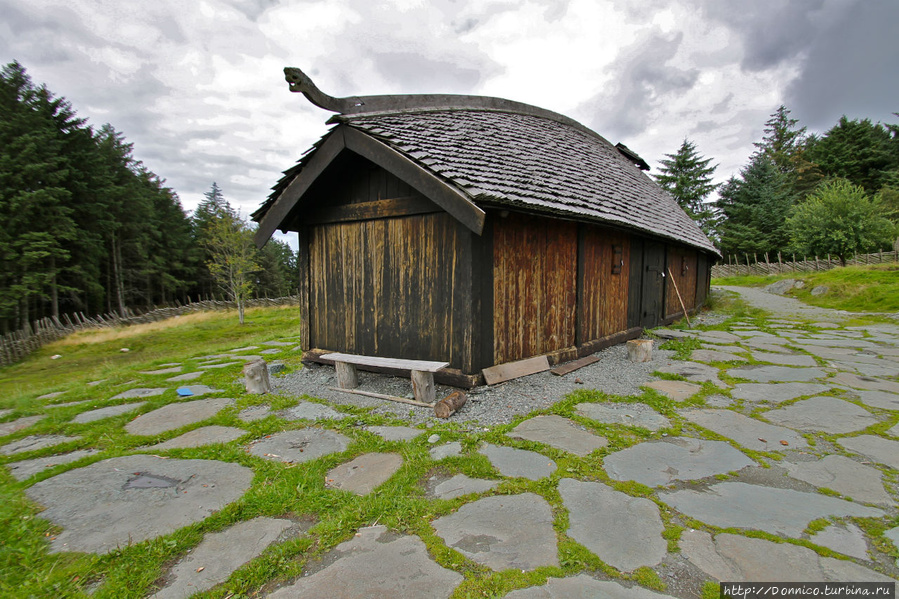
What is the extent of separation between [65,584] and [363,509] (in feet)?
4.53

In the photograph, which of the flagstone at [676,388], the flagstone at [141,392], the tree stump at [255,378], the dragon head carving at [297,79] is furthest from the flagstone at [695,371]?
the flagstone at [141,392]

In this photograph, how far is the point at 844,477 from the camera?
2.45 metres

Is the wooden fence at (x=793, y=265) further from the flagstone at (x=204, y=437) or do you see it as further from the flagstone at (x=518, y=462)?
the flagstone at (x=204, y=437)

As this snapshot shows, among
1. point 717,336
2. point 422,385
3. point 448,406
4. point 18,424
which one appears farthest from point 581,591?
point 717,336

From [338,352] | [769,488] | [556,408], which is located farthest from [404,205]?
[769,488]

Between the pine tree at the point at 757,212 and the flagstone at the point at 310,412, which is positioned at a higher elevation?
the pine tree at the point at 757,212

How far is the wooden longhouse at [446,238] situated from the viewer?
433 cm

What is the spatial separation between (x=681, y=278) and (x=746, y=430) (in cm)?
873

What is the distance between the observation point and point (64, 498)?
2.43m

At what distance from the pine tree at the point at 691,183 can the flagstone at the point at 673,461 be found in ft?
116

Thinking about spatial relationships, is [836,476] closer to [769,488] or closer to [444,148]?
[769,488]

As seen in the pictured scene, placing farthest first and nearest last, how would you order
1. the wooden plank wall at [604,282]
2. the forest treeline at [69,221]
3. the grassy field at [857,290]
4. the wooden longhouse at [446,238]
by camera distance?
the forest treeline at [69,221], the grassy field at [857,290], the wooden plank wall at [604,282], the wooden longhouse at [446,238]

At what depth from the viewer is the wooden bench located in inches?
163

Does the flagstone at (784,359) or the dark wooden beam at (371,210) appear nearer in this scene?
the dark wooden beam at (371,210)
